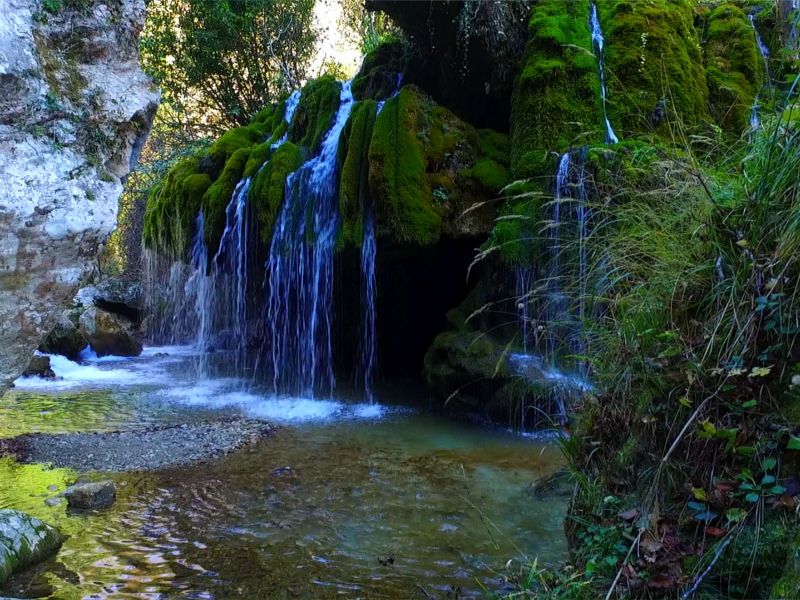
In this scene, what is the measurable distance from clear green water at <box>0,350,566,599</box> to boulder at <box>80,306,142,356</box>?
7.58 meters

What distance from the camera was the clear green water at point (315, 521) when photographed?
3.40m

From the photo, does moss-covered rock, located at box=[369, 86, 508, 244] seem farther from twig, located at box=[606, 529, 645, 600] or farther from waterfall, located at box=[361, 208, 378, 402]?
twig, located at box=[606, 529, 645, 600]

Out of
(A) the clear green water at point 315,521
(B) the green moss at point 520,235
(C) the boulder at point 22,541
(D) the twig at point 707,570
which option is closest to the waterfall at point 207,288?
(A) the clear green water at point 315,521

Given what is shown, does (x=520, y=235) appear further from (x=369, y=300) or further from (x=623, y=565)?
(x=623, y=565)

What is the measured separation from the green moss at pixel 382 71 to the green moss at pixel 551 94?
10.5ft

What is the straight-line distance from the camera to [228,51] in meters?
17.1

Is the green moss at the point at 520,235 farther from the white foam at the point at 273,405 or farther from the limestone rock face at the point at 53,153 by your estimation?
the limestone rock face at the point at 53,153

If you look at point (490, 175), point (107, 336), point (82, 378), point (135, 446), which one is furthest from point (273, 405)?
point (107, 336)

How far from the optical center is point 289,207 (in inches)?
372

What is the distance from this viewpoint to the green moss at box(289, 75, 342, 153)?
1069cm

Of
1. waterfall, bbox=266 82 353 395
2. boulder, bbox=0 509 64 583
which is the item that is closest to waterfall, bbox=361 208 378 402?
waterfall, bbox=266 82 353 395

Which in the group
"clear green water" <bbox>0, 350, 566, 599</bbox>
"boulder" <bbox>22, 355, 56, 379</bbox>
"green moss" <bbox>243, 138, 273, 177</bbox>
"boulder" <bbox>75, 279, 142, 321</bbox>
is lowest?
"clear green water" <bbox>0, 350, 566, 599</bbox>

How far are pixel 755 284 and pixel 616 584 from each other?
3.95 feet

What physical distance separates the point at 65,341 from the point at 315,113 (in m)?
7.96
